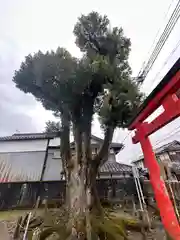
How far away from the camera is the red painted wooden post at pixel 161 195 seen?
93.8 inches

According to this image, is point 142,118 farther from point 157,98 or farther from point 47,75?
point 47,75

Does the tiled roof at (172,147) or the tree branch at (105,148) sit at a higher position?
the tiled roof at (172,147)

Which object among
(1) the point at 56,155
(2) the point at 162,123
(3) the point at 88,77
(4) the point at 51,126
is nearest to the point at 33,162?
(1) the point at 56,155

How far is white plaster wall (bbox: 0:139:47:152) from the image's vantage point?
40.2ft

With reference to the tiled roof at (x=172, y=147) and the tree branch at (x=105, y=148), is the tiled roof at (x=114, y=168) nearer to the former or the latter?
the tree branch at (x=105, y=148)

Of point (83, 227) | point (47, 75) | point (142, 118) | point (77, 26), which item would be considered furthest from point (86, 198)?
point (77, 26)

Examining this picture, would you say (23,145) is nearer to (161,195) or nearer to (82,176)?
(82,176)

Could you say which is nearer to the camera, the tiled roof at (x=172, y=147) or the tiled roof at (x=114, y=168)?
the tiled roof at (x=114, y=168)

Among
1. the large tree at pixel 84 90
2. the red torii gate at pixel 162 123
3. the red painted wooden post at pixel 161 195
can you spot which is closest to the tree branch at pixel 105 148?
the large tree at pixel 84 90

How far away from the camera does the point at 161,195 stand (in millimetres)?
2666

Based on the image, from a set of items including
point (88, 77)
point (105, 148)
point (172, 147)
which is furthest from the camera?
point (172, 147)

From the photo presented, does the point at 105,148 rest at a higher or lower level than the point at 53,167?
lower

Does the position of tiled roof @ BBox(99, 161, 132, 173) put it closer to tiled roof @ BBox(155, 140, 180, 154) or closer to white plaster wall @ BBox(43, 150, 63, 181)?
white plaster wall @ BBox(43, 150, 63, 181)

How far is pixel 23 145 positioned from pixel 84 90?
379 inches
